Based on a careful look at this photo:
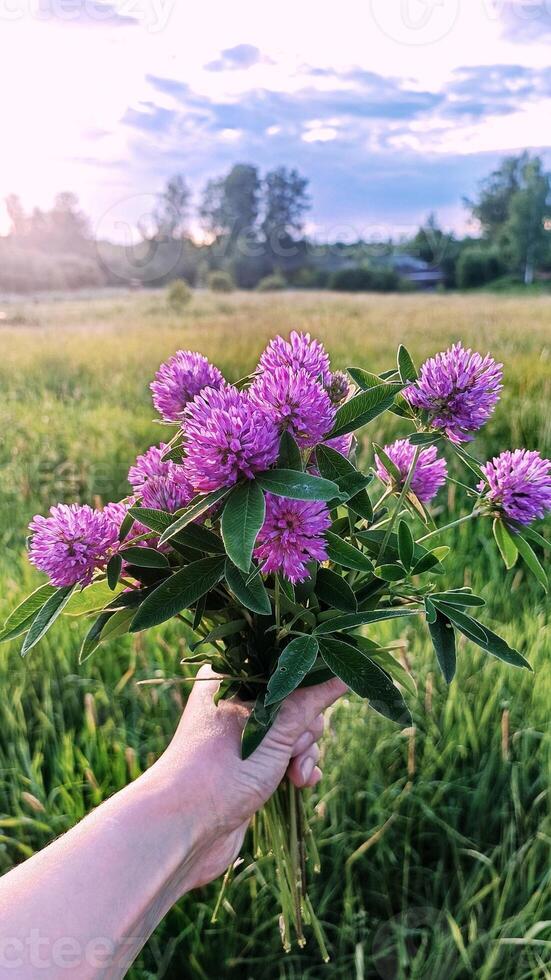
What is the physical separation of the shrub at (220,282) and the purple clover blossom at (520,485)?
5421 mm

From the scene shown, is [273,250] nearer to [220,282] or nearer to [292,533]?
[220,282]

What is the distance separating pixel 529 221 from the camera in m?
4.77

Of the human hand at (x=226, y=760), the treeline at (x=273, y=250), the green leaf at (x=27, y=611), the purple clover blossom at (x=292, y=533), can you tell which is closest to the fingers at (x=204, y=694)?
the human hand at (x=226, y=760)

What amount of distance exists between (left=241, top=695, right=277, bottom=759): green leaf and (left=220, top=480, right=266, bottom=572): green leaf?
26 centimetres

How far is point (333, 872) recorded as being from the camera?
1.29 m

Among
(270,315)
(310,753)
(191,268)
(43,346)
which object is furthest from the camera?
(191,268)

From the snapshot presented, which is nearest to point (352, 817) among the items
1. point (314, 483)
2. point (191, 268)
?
point (314, 483)

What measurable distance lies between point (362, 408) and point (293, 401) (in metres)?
0.09

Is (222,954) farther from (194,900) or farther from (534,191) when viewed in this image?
(534,191)

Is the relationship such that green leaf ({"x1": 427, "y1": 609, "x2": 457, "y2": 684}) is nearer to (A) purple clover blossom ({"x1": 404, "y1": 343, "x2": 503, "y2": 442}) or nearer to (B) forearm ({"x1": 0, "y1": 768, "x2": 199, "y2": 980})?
(A) purple clover blossom ({"x1": 404, "y1": 343, "x2": 503, "y2": 442})

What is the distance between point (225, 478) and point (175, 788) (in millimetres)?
404

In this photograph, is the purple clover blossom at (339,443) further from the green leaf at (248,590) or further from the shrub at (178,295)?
the shrub at (178,295)

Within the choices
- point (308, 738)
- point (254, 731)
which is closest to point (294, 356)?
point (254, 731)

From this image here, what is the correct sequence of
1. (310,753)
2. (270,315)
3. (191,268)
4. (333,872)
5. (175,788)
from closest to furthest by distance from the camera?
1. (175,788)
2. (310,753)
3. (333,872)
4. (270,315)
5. (191,268)
